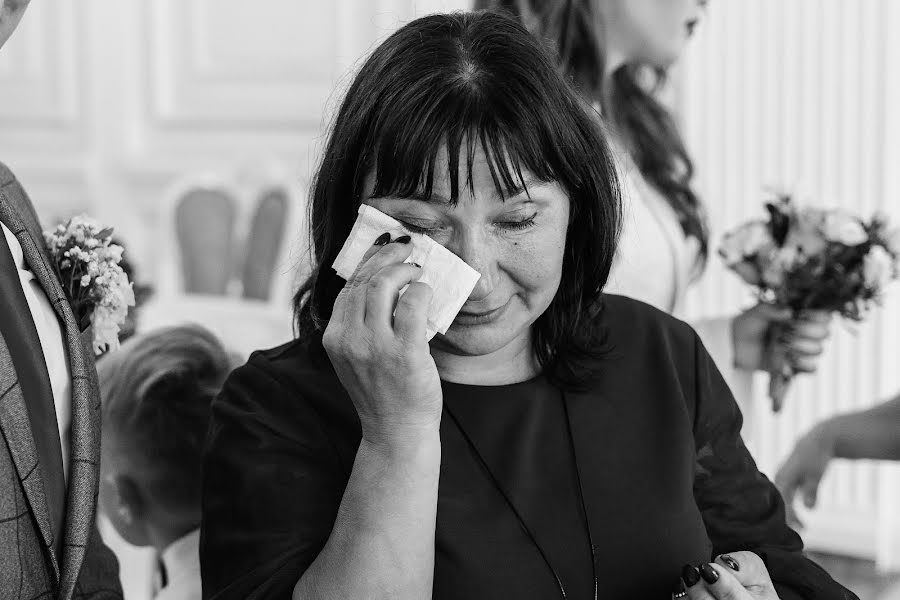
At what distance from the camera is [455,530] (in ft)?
3.83

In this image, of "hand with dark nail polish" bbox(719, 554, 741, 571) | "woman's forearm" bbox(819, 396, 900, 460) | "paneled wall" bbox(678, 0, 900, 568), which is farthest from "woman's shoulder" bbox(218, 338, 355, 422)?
"paneled wall" bbox(678, 0, 900, 568)

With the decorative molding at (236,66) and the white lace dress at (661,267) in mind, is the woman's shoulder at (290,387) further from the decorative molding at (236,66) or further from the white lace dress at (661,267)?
the decorative molding at (236,66)

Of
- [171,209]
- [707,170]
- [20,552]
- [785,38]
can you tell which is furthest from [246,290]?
[20,552]

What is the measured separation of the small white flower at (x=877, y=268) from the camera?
212cm

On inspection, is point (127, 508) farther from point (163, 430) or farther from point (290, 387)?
point (290, 387)

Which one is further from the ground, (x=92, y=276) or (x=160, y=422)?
(x=92, y=276)

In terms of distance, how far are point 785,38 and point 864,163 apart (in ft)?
1.58

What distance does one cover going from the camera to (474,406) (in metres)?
1.28

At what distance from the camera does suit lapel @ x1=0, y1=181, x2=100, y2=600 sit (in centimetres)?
104

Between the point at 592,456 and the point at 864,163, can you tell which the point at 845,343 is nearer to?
the point at 864,163

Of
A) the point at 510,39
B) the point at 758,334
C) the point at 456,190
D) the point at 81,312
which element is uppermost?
the point at 510,39

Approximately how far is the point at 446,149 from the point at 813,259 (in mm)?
1251

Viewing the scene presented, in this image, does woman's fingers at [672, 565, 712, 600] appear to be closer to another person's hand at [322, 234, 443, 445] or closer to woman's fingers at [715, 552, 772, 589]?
woman's fingers at [715, 552, 772, 589]

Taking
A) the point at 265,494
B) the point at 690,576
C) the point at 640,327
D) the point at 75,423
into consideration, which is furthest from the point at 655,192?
the point at 75,423
